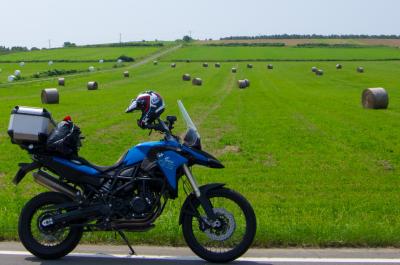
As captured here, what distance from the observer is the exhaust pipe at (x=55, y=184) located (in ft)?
21.7

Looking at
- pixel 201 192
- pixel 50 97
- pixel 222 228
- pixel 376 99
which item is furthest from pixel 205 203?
pixel 50 97

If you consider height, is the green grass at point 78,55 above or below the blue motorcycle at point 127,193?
below

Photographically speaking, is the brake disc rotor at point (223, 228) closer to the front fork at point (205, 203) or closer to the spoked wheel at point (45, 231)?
the front fork at point (205, 203)

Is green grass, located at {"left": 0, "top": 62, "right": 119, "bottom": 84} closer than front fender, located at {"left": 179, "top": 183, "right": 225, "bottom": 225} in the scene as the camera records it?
No

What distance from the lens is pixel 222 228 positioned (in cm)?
649

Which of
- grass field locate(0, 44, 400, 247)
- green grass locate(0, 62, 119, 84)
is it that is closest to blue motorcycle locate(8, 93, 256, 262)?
grass field locate(0, 44, 400, 247)

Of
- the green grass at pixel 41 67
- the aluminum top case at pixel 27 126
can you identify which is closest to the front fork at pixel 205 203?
the aluminum top case at pixel 27 126

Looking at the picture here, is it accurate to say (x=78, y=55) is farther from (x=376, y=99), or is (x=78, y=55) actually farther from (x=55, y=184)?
(x=55, y=184)

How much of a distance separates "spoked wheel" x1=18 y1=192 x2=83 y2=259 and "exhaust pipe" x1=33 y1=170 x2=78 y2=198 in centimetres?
7

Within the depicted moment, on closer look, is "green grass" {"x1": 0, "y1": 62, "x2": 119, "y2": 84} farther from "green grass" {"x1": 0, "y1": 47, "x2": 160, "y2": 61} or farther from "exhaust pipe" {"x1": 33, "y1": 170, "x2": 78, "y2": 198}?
"exhaust pipe" {"x1": 33, "y1": 170, "x2": 78, "y2": 198}

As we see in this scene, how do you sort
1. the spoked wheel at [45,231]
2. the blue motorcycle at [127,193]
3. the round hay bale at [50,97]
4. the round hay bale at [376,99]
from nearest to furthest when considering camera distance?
the blue motorcycle at [127,193] → the spoked wheel at [45,231] → the round hay bale at [376,99] → the round hay bale at [50,97]

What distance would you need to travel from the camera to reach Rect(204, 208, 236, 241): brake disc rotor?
646 centimetres

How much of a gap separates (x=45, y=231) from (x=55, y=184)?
0.51 meters

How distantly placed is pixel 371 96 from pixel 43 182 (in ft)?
70.8
